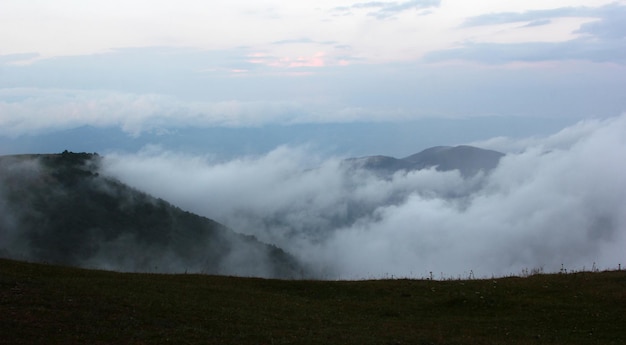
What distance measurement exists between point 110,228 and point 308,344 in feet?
293

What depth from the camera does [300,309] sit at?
2112 centimetres

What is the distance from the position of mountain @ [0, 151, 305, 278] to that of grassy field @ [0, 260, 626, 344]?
189ft

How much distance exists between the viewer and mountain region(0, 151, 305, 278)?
288 ft

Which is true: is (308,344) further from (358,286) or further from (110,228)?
(110,228)

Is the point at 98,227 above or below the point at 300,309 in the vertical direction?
above

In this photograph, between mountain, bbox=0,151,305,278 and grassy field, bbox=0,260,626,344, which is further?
mountain, bbox=0,151,305,278

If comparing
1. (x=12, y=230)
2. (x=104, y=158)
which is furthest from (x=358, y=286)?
(x=104, y=158)

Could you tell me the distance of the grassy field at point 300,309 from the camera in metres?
16.6

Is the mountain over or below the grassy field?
over

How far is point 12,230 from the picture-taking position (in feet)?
283

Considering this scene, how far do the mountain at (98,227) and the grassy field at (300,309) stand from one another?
5748 cm

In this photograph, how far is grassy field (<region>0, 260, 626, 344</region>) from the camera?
16.6 m

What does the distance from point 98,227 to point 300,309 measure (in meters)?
83.7

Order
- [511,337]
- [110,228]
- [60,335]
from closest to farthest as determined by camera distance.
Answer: [60,335], [511,337], [110,228]
